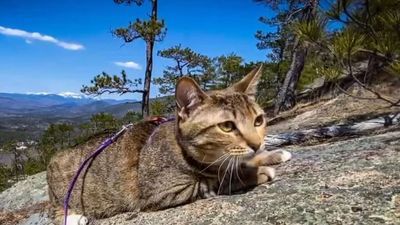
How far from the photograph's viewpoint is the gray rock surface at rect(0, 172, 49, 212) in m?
8.51

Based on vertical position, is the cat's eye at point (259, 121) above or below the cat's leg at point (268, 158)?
above

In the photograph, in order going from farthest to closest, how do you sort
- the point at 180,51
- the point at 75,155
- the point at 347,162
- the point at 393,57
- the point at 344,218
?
1. the point at 180,51
2. the point at 393,57
3. the point at 75,155
4. the point at 347,162
5. the point at 344,218

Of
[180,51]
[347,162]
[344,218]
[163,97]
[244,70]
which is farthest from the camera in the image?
[244,70]

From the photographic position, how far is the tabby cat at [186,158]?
4035mm

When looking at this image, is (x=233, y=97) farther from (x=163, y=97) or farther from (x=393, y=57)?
(x=163, y=97)

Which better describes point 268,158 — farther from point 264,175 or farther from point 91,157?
point 91,157

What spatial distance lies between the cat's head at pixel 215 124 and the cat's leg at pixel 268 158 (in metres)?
0.32

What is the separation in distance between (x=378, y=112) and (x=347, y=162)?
556 centimetres

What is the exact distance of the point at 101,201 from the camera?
16.7 ft

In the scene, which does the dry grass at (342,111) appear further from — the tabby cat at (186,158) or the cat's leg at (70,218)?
the cat's leg at (70,218)

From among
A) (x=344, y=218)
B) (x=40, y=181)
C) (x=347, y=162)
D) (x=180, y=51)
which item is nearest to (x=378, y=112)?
(x=347, y=162)

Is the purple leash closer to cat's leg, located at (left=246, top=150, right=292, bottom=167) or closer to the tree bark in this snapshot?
cat's leg, located at (left=246, top=150, right=292, bottom=167)

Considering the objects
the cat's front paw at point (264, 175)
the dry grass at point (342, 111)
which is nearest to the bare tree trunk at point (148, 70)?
the dry grass at point (342, 111)

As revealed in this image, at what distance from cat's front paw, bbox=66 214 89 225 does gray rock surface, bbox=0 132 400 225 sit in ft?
0.62
